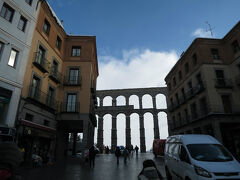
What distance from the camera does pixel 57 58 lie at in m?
18.1

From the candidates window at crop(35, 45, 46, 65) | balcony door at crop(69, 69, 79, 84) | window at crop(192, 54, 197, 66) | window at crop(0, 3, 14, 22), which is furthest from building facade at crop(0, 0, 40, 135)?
window at crop(192, 54, 197, 66)

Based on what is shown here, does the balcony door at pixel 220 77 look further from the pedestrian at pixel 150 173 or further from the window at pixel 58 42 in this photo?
the window at pixel 58 42

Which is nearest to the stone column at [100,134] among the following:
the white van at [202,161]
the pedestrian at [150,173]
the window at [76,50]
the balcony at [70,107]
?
the balcony at [70,107]

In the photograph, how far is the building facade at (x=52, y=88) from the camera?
42.2 ft

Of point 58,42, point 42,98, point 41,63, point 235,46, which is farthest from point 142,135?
point 41,63

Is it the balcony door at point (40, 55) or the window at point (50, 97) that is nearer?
the balcony door at point (40, 55)

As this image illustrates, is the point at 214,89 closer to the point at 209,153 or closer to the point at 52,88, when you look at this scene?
the point at 209,153

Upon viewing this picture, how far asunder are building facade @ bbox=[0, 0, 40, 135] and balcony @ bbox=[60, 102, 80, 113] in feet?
18.8

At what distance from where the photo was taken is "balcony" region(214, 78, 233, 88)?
18.9 meters

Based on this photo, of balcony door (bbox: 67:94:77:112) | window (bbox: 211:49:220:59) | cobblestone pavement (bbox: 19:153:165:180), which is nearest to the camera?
cobblestone pavement (bbox: 19:153:165:180)

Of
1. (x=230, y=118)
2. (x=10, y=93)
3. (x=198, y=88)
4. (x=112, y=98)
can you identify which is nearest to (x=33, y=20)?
(x=10, y=93)

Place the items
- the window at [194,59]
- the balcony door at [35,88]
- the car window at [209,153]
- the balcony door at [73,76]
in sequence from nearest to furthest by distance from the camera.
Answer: the car window at [209,153], the balcony door at [35,88], the balcony door at [73,76], the window at [194,59]

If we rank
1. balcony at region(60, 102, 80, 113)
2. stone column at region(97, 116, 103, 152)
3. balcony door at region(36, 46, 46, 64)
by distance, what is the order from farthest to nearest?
stone column at region(97, 116, 103, 152), balcony at region(60, 102, 80, 113), balcony door at region(36, 46, 46, 64)

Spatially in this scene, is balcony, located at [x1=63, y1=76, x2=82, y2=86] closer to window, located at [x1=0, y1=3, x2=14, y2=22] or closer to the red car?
window, located at [x1=0, y1=3, x2=14, y2=22]
